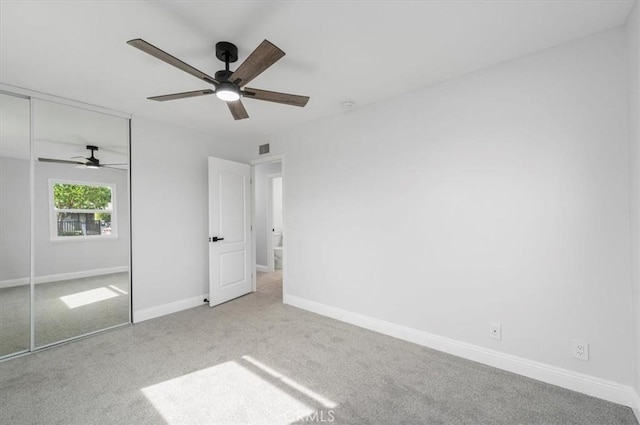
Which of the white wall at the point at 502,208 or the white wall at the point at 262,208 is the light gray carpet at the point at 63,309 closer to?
the white wall at the point at 502,208

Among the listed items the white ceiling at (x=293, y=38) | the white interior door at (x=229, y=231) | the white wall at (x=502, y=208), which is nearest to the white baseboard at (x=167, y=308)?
the white interior door at (x=229, y=231)

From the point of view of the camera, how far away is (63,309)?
2924mm

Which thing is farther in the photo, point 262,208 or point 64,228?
point 262,208

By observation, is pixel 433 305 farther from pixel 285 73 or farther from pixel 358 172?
pixel 285 73

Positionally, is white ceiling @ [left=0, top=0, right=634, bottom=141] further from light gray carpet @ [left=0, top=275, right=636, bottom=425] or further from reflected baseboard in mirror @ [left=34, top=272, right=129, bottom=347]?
light gray carpet @ [left=0, top=275, right=636, bottom=425]

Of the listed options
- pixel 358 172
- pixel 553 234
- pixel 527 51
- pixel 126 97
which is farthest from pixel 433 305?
pixel 126 97

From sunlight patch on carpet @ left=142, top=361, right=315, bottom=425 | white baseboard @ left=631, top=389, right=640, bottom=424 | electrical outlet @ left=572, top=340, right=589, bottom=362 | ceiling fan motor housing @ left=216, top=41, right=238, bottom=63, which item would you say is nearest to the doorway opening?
sunlight patch on carpet @ left=142, top=361, right=315, bottom=425

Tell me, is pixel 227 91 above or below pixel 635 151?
above

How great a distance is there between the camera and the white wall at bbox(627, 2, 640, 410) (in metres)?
1.60

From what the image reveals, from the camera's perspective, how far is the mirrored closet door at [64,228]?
8.53ft

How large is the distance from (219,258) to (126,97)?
7.34 ft

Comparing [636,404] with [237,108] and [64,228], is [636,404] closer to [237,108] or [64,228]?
[237,108]

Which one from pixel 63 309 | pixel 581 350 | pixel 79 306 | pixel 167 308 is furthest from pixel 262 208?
pixel 581 350

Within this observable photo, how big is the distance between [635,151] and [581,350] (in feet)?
4.56
